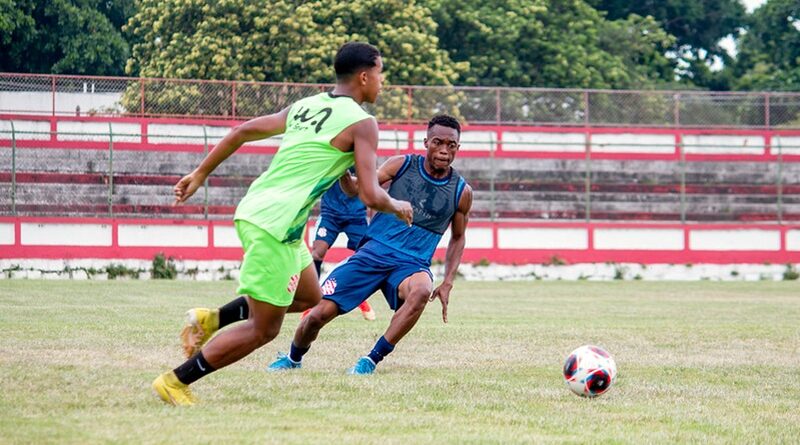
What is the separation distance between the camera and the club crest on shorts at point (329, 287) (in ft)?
30.8

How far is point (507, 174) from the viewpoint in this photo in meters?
31.5

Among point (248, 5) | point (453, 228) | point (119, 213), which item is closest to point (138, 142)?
point (119, 213)

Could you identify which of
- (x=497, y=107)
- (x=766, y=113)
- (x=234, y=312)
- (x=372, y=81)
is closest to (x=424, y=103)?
(x=497, y=107)

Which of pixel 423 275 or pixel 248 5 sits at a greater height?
pixel 248 5

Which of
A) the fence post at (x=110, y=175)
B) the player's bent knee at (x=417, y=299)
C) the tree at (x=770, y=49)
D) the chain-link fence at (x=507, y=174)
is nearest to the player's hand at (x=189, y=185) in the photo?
the player's bent knee at (x=417, y=299)

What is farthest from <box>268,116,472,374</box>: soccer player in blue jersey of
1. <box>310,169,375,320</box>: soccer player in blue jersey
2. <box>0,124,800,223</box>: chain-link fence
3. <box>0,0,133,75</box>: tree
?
<box>0,0,133,75</box>: tree

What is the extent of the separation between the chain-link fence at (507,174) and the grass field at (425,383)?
11790 mm

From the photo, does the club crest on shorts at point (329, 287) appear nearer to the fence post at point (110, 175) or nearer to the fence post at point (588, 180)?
the fence post at point (110, 175)

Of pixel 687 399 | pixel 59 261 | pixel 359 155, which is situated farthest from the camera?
pixel 59 261

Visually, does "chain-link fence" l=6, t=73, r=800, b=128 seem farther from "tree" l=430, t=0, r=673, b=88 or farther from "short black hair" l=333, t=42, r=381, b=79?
"short black hair" l=333, t=42, r=381, b=79

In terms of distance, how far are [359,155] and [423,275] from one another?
252cm

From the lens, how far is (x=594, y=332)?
1338cm

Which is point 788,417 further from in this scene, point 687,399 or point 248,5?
point 248,5

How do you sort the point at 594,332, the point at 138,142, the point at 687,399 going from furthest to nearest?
the point at 138,142 → the point at 594,332 → the point at 687,399
